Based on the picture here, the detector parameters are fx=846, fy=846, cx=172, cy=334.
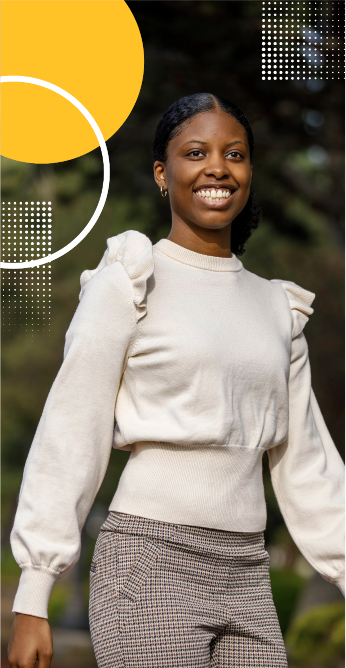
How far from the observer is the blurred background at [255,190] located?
6.01m

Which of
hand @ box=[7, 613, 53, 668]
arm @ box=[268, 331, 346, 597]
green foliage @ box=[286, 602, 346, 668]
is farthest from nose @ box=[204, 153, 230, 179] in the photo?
green foliage @ box=[286, 602, 346, 668]

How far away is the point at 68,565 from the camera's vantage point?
2.12m

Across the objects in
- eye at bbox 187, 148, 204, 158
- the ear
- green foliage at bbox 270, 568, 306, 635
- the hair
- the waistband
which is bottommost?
green foliage at bbox 270, 568, 306, 635

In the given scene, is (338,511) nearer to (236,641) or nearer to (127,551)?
(236,641)

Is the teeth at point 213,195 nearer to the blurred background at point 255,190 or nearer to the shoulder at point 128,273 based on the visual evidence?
the shoulder at point 128,273

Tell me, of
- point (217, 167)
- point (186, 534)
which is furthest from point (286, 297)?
point (186, 534)

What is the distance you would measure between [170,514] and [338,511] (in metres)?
0.66

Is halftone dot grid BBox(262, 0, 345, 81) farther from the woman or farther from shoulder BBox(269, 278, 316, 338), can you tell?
the woman

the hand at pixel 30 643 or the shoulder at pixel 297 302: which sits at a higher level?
the shoulder at pixel 297 302

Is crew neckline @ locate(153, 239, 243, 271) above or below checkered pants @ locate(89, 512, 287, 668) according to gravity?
above

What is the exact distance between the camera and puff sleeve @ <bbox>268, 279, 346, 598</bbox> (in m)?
2.56

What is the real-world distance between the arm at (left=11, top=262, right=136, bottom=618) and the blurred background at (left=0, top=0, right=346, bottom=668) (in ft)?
9.95

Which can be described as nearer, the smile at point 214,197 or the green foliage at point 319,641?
the smile at point 214,197

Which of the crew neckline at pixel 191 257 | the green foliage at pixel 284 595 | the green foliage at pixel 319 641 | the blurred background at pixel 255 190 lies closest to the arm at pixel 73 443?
the crew neckline at pixel 191 257
